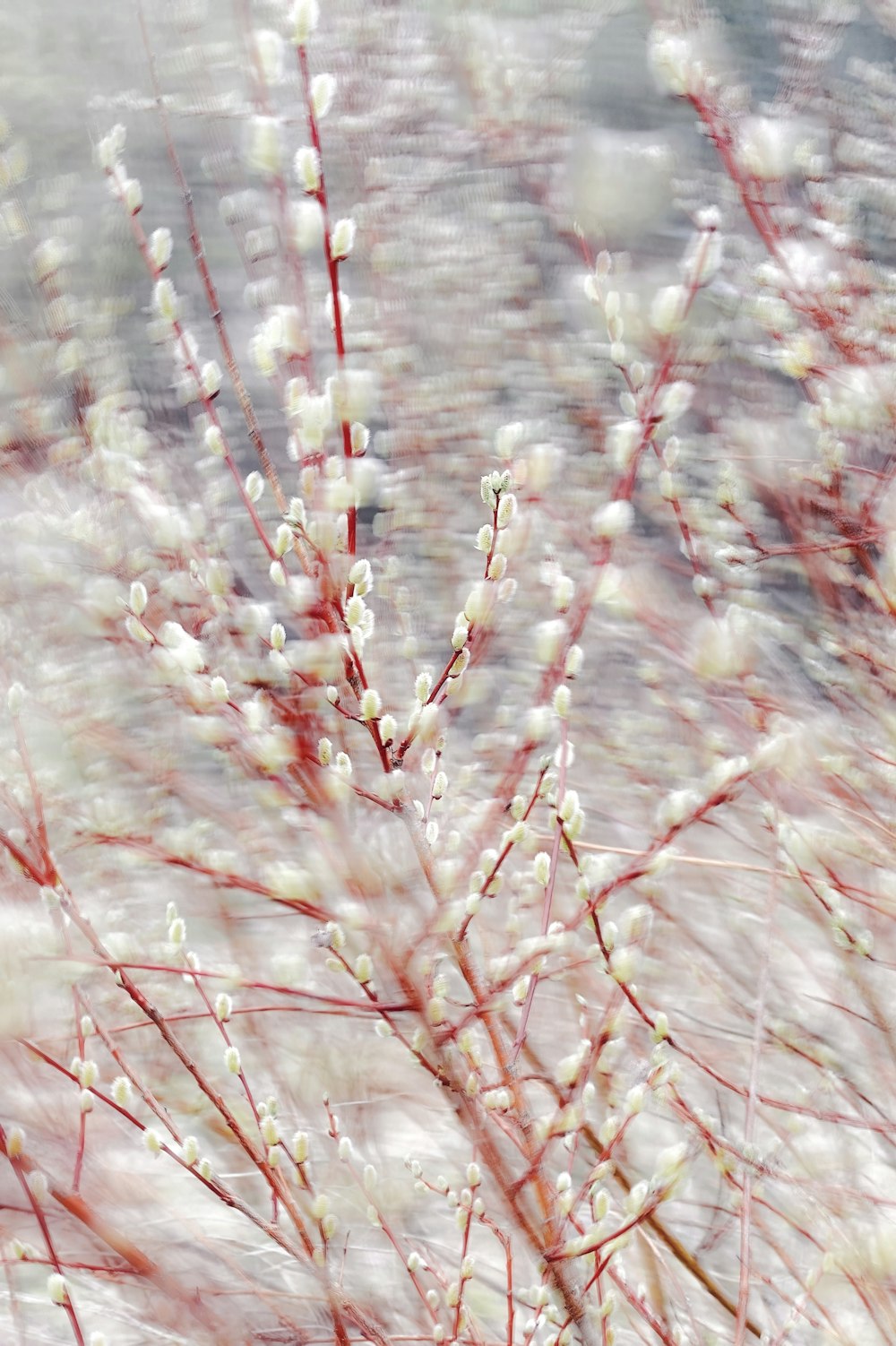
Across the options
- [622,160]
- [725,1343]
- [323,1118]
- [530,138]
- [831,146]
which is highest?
[622,160]

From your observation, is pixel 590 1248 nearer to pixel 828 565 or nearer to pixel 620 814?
pixel 828 565

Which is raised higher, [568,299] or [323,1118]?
[568,299]

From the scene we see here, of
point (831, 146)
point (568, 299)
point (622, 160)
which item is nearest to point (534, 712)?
point (831, 146)

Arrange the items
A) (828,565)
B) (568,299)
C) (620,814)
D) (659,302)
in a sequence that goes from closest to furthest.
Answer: (659,302) < (828,565) < (620,814) < (568,299)

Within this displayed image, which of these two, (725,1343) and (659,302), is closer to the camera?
(659,302)

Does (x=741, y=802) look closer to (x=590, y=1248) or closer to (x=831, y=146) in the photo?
(x=590, y=1248)

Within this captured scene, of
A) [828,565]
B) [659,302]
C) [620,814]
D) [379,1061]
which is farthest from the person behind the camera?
[620,814]
